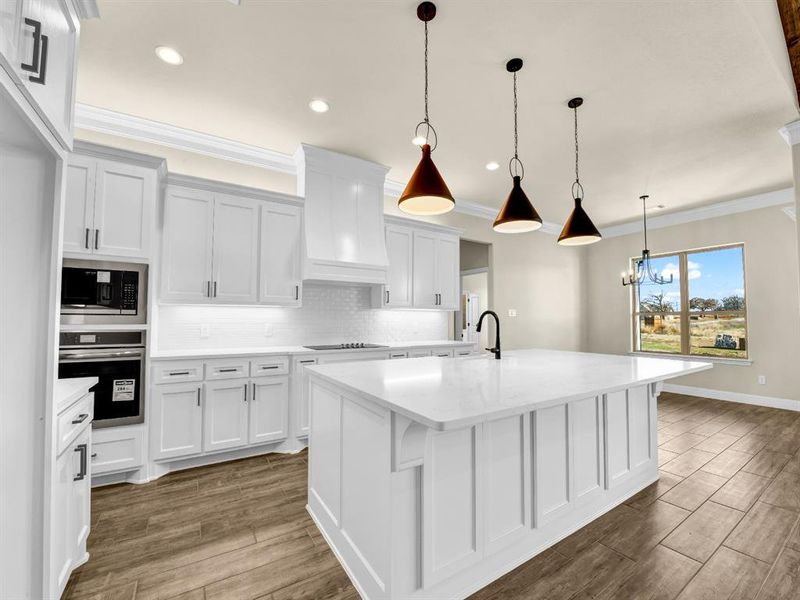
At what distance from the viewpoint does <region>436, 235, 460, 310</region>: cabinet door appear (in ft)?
15.9

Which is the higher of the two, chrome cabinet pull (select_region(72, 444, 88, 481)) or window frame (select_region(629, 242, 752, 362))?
window frame (select_region(629, 242, 752, 362))

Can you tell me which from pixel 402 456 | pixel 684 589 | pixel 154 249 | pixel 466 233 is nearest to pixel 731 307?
pixel 466 233

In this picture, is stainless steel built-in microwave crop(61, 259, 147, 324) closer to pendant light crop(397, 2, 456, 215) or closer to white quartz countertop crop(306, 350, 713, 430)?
white quartz countertop crop(306, 350, 713, 430)

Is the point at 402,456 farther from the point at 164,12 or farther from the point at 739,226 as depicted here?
the point at 739,226

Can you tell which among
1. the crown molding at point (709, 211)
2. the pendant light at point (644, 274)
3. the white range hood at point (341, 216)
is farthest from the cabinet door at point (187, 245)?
the crown molding at point (709, 211)

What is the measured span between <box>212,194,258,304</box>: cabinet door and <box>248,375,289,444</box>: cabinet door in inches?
31.7

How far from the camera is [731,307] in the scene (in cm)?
549

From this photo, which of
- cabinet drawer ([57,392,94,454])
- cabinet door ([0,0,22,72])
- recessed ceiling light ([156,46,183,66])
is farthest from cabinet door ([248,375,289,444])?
cabinet door ([0,0,22,72])

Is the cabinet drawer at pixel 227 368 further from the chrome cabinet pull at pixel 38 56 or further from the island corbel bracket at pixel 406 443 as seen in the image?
the chrome cabinet pull at pixel 38 56

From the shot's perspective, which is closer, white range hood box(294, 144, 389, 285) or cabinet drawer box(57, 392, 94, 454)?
cabinet drawer box(57, 392, 94, 454)

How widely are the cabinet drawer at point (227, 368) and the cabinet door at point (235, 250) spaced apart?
0.58 metres

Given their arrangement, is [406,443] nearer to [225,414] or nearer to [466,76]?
[225,414]

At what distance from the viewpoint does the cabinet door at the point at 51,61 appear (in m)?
1.02

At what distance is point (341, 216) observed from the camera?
155 inches
